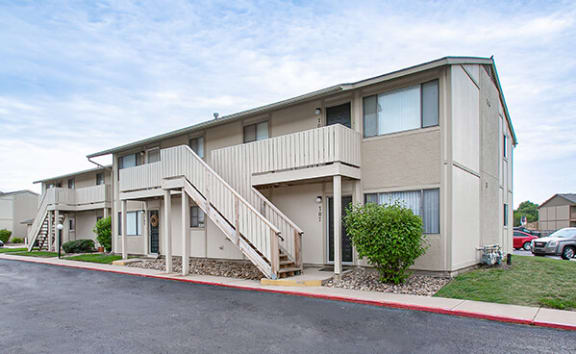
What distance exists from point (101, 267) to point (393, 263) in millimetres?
12338

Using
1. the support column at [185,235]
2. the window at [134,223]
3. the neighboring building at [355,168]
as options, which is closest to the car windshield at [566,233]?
the neighboring building at [355,168]

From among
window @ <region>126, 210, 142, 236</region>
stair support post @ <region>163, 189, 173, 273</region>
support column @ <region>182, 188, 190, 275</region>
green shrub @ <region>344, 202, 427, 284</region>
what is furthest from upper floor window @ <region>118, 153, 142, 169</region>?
green shrub @ <region>344, 202, 427, 284</region>

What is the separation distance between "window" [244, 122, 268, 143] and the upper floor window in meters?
7.63

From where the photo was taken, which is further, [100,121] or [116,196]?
[100,121]

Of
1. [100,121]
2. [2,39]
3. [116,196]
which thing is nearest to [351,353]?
[2,39]

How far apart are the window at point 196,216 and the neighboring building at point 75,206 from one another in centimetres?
813

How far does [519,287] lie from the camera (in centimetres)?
870

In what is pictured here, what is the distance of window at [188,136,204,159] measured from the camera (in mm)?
16859

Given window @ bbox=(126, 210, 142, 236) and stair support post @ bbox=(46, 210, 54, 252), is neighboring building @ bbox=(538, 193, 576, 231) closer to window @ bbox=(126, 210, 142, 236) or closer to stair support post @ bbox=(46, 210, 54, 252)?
window @ bbox=(126, 210, 142, 236)

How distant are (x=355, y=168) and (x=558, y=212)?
43.3 m

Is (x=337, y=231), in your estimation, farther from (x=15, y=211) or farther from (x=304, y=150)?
(x=15, y=211)

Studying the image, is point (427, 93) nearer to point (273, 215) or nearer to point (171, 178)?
point (273, 215)

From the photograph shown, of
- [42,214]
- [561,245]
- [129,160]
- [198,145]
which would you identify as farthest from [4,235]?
[561,245]

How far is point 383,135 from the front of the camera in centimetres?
1139
